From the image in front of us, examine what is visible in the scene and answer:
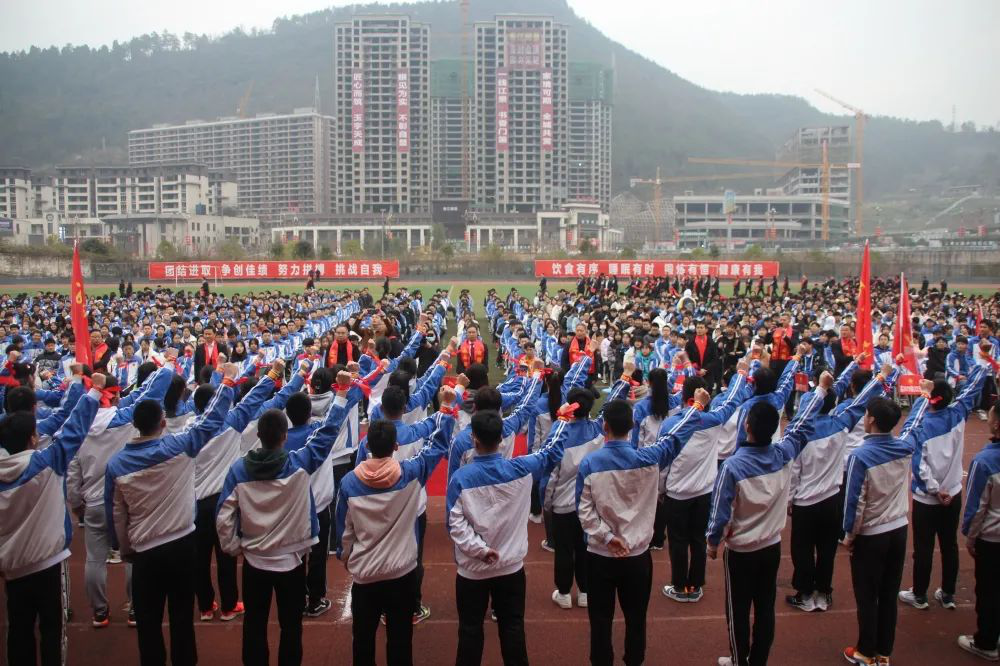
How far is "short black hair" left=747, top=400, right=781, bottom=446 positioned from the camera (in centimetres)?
440

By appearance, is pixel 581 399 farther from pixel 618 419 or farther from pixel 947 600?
pixel 947 600

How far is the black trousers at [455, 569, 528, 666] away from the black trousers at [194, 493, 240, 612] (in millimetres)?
2055

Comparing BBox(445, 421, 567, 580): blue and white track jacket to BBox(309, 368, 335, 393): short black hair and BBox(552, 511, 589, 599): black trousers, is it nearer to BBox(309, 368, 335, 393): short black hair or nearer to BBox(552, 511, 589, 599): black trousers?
BBox(552, 511, 589, 599): black trousers

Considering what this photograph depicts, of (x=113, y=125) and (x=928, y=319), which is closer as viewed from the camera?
(x=928, y=319)

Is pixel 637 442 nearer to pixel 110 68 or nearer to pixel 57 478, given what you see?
pixel 57 478

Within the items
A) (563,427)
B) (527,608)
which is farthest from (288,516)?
(527,608)

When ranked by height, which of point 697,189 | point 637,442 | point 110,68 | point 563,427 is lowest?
point 637,442

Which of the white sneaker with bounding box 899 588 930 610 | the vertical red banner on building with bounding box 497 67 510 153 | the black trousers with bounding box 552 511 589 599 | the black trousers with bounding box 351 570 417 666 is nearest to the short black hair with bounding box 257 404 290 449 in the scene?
the black trousers with bounding box 351 570 417 666

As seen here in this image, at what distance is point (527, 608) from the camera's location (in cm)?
575

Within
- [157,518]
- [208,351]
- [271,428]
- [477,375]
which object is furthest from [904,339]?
[208,351]

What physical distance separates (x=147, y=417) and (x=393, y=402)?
1.40 m

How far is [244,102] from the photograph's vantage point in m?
187

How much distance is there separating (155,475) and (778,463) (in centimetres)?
355

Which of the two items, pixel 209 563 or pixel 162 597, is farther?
pixel 209 563
